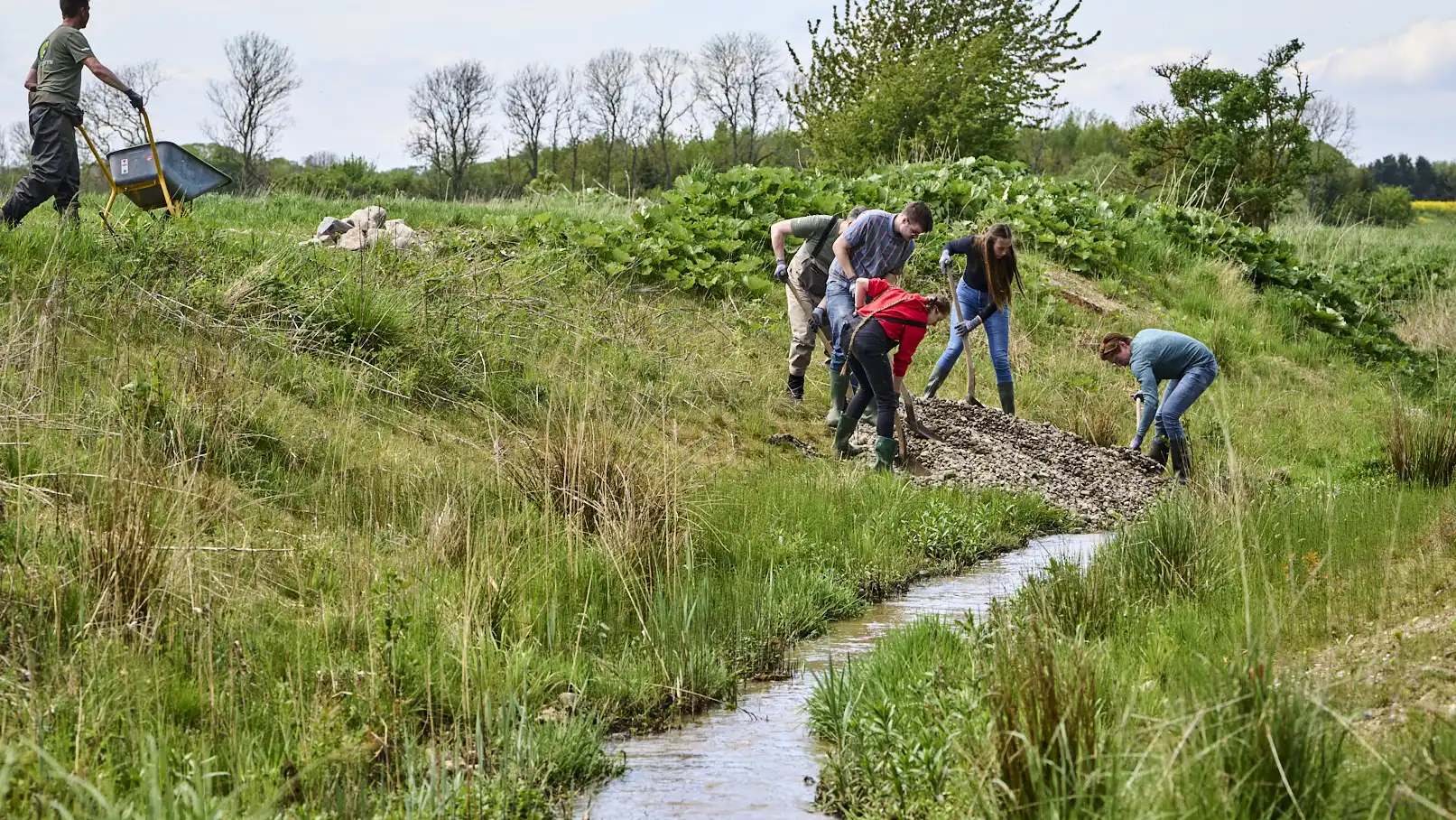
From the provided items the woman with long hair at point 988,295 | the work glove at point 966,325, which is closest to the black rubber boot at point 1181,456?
the woman with long hair at point 988,295

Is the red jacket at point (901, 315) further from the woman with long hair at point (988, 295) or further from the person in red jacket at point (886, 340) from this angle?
the woman with long hair at point (988, 295)

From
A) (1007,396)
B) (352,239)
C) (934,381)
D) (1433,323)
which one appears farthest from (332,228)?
(1433,323)

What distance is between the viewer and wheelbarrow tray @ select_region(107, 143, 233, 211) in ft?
35.4

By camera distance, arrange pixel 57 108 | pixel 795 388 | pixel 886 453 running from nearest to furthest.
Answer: pixel 886 453, pixel 57 108, pixel 795 388

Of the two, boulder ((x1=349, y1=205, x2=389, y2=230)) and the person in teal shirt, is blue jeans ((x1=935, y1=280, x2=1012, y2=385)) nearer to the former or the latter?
the person in teal shirt

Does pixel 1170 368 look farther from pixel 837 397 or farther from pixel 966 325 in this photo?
pixel 837 397


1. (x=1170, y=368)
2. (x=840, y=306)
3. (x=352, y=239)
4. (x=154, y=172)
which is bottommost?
(x=1170, y=368)

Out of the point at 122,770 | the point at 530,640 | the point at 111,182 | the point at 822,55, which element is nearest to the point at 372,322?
the point at 111,182

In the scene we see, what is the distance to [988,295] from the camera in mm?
11539

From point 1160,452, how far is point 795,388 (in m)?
3.33

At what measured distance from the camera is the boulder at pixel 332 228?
1393 cm

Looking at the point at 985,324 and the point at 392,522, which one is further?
the point at 985,324

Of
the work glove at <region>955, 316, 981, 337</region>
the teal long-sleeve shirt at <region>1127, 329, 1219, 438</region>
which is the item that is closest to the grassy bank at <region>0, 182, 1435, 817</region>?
the teal long-sleeve shirt at <region>1127, 329, 1219, 438</region>

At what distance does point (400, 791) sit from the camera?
3.57 meters
